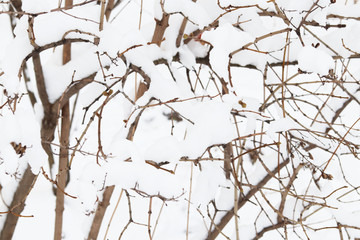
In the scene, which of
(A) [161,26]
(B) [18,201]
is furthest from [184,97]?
(B) [18,201]

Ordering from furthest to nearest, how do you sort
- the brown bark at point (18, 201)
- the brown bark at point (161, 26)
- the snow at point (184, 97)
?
the brown bark at point (18, 201)
the brown bark at point (161, 26)
the snow at point (184, 97)

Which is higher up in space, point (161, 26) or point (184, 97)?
point (161, 26)

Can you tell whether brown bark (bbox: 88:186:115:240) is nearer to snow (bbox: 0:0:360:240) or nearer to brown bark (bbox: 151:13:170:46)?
snow (bbox: 0:0:360:240)

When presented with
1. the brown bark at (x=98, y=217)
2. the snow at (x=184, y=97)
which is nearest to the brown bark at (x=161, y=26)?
the snow at (x=184, y=97)

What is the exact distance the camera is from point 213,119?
0.98m

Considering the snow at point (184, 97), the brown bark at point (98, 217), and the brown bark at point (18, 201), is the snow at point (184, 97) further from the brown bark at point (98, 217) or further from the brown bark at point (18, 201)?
the brown bark at point (98, 217)

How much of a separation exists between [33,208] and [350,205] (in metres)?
2.00

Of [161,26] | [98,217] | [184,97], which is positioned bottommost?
[98,217]

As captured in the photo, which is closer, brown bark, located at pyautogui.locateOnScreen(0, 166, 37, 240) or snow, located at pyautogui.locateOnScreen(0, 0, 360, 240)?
snow, located at pyautogui.locateOnScreen(0, 0, 360, 240)

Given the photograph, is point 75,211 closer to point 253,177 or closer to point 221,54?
point 253,177

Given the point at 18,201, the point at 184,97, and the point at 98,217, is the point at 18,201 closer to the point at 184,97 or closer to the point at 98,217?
the point at 98,217

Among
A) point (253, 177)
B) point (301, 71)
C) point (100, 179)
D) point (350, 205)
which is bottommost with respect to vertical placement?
point (100, 179)

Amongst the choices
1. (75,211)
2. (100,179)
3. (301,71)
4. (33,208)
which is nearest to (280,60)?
(301,71)

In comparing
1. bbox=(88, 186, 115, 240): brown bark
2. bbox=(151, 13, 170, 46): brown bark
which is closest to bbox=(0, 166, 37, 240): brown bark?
bbox=(88, 186, 115, 240): brown bark
